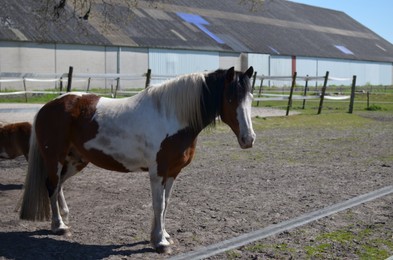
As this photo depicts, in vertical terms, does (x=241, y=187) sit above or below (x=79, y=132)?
below

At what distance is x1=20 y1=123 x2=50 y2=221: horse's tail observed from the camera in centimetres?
550

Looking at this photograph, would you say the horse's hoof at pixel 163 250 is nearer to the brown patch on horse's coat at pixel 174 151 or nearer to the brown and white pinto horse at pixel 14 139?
the brown patch on horse's coat at pixel 174 151

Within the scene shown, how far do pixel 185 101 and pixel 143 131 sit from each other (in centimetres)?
46

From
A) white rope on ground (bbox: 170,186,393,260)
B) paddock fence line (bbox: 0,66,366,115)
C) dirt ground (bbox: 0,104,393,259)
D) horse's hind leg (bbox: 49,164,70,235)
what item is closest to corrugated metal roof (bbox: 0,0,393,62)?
paddock fence line (bbox: 0,66,366,115)

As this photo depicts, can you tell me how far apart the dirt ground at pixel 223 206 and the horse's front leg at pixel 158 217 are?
97mm

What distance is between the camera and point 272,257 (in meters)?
4.73

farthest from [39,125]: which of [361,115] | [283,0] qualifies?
[283,0]

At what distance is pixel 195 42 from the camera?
132ft

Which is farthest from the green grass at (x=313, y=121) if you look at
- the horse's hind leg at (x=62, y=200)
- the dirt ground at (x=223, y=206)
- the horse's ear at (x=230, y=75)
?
the horse's ear at (x=230, y=75)

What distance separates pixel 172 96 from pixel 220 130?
419 inches

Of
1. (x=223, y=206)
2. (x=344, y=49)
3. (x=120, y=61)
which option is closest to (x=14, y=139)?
(x=223, y=206)

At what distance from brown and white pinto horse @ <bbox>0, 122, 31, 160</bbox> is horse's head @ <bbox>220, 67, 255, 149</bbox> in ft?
12.4

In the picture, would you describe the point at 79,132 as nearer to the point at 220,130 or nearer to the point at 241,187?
the point at 241,187

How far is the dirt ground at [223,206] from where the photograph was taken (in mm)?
4988
